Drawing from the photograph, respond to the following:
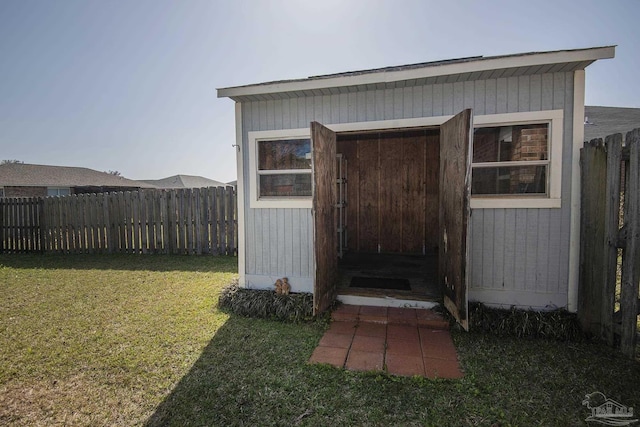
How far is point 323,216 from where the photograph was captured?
355 cm

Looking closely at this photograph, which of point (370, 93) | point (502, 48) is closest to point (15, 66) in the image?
point (370, 93)

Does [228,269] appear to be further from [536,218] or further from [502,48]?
[502,48]

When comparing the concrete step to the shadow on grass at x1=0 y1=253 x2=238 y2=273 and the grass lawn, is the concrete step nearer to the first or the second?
the grass lawn

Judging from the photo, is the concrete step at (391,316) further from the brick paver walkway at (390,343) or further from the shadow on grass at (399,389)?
the shadow on grass at (399,389)

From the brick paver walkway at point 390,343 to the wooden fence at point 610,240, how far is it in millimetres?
1485

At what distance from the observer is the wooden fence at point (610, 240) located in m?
2.54

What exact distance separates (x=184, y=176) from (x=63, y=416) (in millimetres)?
42667

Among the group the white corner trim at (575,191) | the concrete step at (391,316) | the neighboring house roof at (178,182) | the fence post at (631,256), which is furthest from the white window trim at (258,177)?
the neighboring house roof at (178,182)

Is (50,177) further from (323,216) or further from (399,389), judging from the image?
(399,389)

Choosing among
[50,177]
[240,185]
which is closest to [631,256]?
[240,185]

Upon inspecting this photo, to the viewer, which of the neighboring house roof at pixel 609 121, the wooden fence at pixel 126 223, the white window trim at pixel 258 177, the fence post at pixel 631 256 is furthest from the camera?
the neighboring house roof at pixel 609 121
